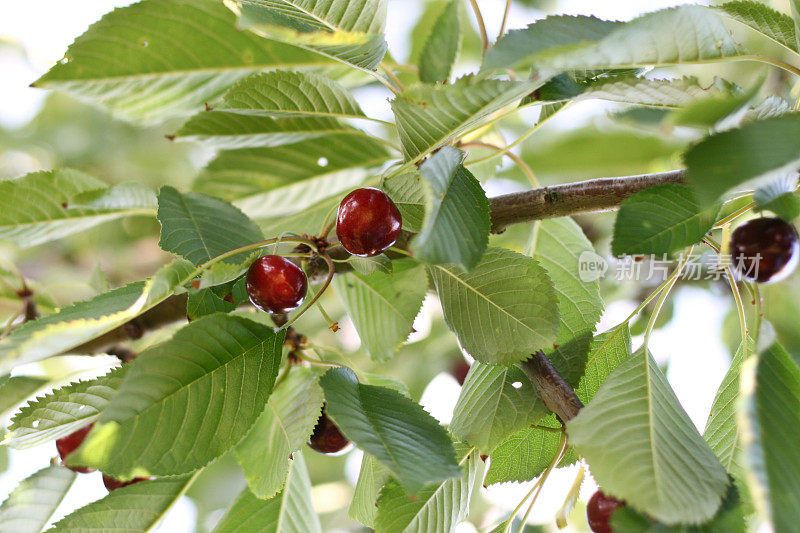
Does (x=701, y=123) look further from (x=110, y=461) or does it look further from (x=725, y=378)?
(x=110, y=461)

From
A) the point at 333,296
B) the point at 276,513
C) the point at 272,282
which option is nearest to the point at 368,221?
the point at 272,282

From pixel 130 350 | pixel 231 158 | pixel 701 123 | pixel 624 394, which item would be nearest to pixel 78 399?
pixel 130 350

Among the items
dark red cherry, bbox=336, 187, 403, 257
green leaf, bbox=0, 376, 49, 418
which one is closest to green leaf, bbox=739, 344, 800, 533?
dark red cherry, bbox=336, 187, 403, 257

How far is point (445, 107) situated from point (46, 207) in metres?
0.84

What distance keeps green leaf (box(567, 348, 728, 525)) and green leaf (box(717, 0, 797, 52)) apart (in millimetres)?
450

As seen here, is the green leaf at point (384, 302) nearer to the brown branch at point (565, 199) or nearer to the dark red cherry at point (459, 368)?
the brown branch at point (565, 199)

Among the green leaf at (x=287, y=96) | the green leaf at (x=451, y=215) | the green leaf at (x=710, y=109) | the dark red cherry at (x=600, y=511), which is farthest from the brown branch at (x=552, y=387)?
the green leaf at (x=287, y=96)

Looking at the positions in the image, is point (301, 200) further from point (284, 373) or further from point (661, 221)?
point (661, 221)

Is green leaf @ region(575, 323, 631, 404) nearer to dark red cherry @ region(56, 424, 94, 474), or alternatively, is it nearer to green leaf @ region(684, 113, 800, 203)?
green leaf @ region(684, 113, 800, 203)

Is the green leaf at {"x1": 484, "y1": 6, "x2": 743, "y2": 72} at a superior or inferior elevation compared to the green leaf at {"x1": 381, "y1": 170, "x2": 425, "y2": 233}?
superior

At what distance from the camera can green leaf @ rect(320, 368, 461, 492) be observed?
0.65 m

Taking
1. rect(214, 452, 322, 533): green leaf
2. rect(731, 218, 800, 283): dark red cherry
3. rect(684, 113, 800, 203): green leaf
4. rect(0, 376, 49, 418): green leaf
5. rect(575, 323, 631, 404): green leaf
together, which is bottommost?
rect(214, 452, 322, 533): green leaf

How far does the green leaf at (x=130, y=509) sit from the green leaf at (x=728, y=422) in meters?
0.79

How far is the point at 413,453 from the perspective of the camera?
68 cm
